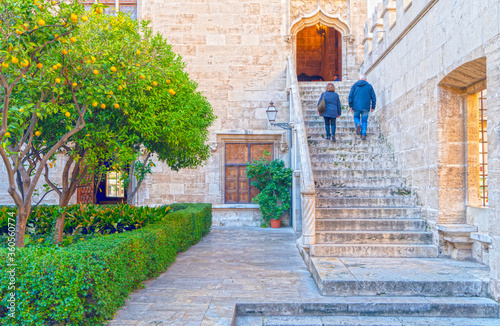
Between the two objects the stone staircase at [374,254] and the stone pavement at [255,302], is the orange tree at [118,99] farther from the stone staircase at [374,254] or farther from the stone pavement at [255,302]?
the stone staircase at [374,254]

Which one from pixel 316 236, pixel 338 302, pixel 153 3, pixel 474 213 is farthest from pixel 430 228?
pixel 153 3

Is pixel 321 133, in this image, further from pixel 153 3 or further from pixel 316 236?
pixel 153 3

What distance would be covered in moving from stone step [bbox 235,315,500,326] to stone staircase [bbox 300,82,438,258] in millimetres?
1686

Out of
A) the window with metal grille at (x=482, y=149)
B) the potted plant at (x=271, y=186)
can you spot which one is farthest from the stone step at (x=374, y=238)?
the potted plant at (x=271, y=186)

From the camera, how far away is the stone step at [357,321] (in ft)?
14.0

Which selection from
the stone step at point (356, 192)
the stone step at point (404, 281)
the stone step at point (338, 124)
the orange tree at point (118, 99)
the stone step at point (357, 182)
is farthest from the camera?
the stone step at point (338, 124)

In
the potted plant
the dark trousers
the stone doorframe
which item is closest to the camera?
the dark trousers

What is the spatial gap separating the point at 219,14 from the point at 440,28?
7376 millimetres

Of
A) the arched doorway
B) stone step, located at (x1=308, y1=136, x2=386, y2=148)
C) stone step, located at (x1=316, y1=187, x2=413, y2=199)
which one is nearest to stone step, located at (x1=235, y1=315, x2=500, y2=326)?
stone step, located at (x1=316, y1=187, x2=413, y2=199)

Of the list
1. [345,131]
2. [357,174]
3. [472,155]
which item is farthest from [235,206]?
[472,155]

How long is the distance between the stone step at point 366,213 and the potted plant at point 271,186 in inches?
159

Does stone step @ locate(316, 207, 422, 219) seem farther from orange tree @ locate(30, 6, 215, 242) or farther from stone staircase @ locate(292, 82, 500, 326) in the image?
orange tree @ locate(30, 6, 215, 242)

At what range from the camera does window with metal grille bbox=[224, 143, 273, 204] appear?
11953 millimetres

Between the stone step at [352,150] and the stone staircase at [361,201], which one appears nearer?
the stone staircase at [361,201]
